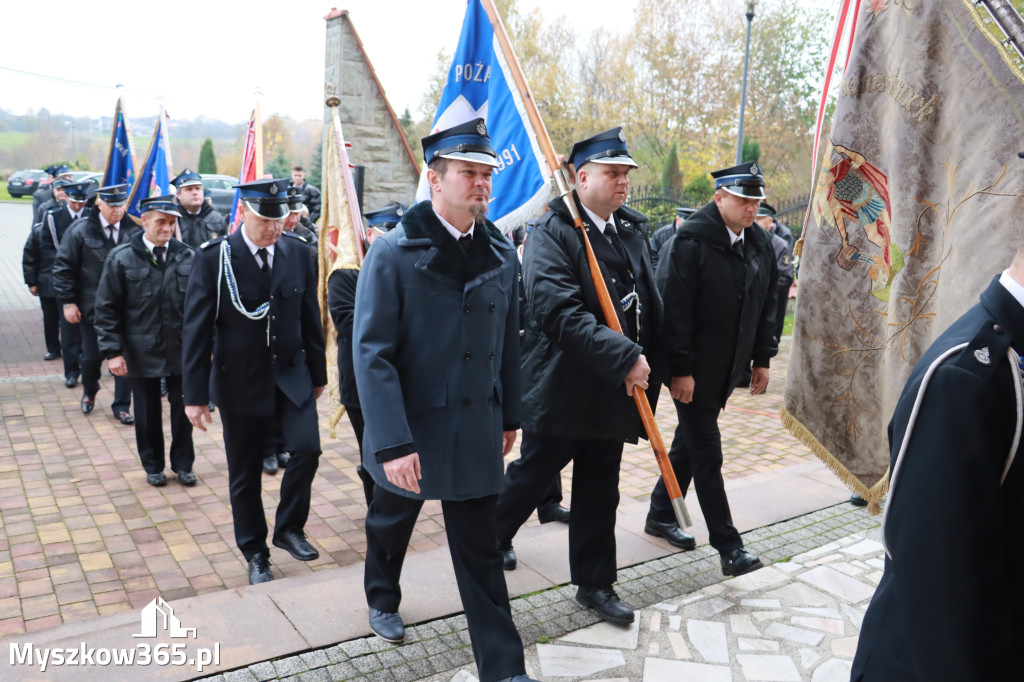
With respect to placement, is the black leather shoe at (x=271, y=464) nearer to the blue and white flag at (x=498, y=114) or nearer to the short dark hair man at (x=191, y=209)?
the short dark hair man at (x=191, y=209)

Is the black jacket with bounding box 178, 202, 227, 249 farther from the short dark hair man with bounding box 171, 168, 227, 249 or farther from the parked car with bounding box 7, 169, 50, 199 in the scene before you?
the parked car with bounding box 7, 169, 50, 199

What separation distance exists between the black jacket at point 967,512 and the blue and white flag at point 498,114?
298 cm

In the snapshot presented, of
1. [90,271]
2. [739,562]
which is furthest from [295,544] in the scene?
[90,271]

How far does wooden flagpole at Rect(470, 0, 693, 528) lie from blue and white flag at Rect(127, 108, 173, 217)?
151 inches

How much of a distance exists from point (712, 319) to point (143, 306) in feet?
13.5

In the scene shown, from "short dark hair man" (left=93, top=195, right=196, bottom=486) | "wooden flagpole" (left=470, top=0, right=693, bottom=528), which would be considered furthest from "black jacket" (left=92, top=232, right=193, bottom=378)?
"wooden flagpole" (left=470, top=0, right=693, bottom=528)

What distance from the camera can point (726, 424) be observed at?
8.23 meters

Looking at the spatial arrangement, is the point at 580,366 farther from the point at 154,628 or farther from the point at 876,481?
the point at 154,628

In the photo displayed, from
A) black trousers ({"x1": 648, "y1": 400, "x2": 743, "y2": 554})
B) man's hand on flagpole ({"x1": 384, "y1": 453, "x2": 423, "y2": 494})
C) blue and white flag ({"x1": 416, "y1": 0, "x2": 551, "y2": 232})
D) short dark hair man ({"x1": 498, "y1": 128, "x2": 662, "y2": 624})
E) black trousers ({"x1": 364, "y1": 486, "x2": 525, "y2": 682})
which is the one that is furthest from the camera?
black trousers ({"x1": 648, "y1": 400, "x2": 743, "y2": 554})

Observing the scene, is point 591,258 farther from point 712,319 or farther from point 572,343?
point 712,319

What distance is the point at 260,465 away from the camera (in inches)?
184

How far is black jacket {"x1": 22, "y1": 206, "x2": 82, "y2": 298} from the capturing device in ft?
31.9

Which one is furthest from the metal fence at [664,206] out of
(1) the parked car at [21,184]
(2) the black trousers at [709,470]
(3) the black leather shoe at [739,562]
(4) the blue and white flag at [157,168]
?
(1) the parked car at [21,184]

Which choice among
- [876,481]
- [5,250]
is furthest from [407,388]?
[5,250]
